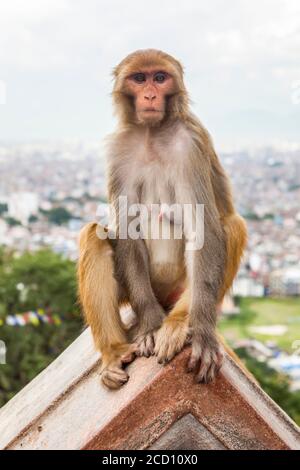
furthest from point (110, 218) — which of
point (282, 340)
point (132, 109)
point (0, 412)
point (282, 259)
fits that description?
point (282, 340)

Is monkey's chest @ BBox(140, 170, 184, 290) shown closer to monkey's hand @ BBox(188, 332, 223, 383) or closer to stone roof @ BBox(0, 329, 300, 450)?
monkey's hand @ BBox(188, 332, 223, 383)

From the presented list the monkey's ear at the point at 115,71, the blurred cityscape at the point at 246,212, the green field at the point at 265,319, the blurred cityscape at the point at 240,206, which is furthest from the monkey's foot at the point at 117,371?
the green field at the point at 265,319

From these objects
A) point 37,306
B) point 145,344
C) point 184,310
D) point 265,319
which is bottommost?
point 265,319

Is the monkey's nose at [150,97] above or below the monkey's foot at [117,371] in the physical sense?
above

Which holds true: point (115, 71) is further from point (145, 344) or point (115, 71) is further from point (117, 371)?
point (117, 371)

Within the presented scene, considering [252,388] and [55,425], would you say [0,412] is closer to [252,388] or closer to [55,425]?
[55,425]

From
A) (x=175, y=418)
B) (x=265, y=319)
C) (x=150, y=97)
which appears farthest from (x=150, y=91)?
(x=265, y=319)

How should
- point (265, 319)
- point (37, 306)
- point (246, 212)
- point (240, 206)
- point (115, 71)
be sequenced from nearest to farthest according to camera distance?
point (115, 71)
point (37, 306)
point (240, 206)
point (246, 212)
point (265, 319)

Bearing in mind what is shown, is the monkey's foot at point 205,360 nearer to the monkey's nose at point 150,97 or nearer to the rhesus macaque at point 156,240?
the rhesus macaque at point 156,240
